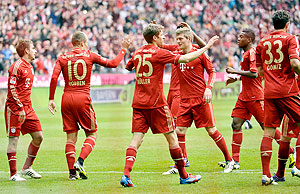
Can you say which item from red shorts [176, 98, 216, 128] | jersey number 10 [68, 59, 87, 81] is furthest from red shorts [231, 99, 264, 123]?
jersey number 10 [68, 59, 87, 81]

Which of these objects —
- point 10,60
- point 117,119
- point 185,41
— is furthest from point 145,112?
point 10,60

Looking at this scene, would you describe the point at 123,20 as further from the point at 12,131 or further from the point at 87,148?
the point at 87,148

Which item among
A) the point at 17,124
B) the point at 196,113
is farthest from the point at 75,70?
the point at 196,113

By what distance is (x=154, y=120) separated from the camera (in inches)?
315

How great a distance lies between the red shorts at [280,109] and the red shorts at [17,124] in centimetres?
381

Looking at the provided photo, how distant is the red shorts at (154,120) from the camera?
7977 millimetres

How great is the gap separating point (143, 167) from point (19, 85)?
→ 8.74 feet

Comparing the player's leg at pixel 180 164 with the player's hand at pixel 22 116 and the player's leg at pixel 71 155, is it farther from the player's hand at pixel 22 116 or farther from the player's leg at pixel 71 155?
the player's hand at pixel 22 116

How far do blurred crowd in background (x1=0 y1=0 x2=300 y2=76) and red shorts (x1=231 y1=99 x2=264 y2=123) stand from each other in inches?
822

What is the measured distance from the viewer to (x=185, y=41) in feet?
29.2

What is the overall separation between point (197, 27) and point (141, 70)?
26.9 meters

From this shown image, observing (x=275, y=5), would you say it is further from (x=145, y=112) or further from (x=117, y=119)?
(x=145, y=112)

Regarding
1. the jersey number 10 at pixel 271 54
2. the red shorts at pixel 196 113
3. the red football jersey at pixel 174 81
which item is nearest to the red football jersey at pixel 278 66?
the jersey number 10 at pixel 271 54

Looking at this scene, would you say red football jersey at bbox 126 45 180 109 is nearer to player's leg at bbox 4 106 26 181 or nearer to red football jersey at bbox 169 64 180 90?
player's leg at bbox 4 106 26 181
